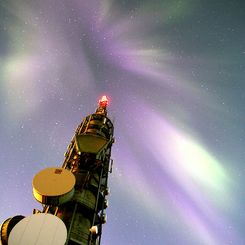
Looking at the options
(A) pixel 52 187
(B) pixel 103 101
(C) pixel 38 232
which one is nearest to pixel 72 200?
(A) pixel 52 187

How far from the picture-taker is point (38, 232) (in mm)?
12773

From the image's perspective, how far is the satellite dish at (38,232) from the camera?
12.4 metres

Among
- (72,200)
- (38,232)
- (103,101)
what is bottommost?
(38,232)

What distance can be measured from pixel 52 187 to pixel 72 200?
277 centimetres

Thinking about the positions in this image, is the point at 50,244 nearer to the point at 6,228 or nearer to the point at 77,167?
the point at 6,228

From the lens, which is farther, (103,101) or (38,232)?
(103,101)

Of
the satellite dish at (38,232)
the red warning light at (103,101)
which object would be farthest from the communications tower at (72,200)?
the red warning light at (103,101)

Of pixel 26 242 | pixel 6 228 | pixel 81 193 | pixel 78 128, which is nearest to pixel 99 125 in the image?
pixel 78 128

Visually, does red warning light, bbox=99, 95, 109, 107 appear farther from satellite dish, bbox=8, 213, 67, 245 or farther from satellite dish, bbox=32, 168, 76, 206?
satellite dish, bbox=8, 213, 67, 245

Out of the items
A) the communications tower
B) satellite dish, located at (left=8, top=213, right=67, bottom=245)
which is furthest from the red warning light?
satellite dish, located at (left=8, top=213, right=67, bottom=245)

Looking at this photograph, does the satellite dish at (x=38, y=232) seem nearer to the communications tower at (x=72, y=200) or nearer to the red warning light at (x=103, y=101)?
the communications tower at (x=72, y=200)

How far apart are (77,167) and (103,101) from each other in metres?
14.4

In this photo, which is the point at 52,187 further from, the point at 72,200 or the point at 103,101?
the point at 103,101

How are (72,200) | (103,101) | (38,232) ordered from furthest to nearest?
(103,101) < (72,200) < (38,232)
